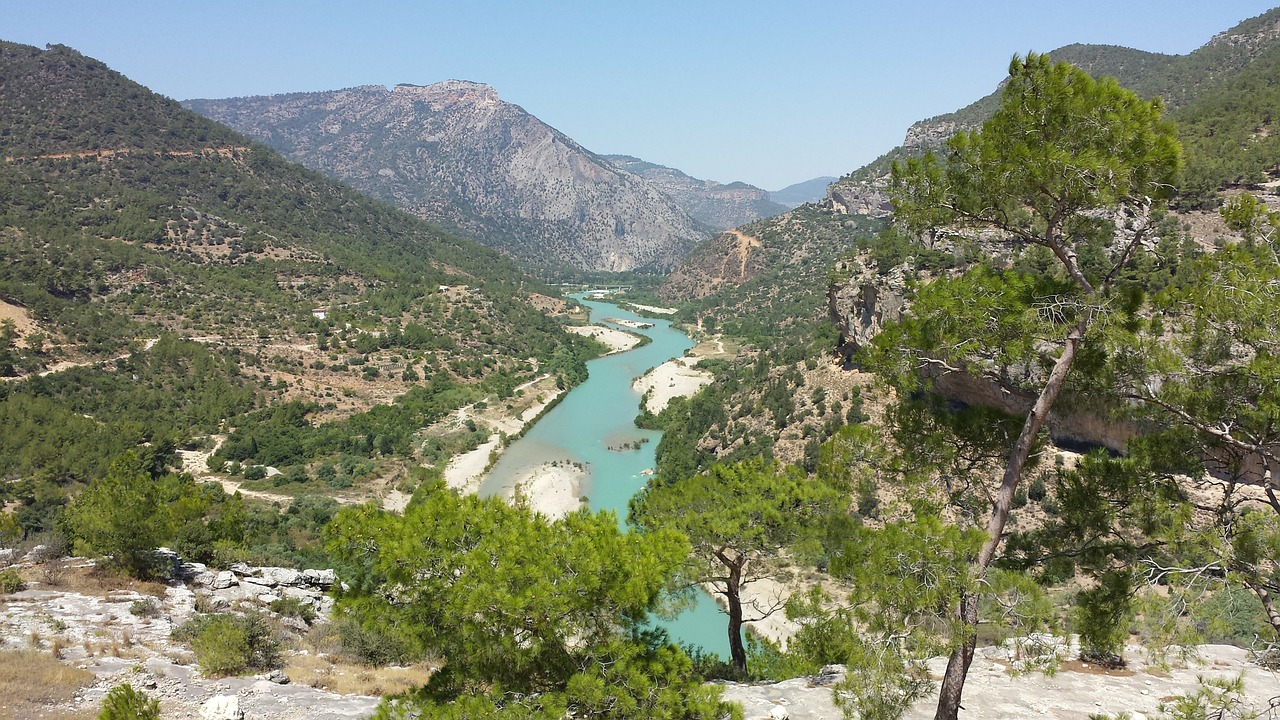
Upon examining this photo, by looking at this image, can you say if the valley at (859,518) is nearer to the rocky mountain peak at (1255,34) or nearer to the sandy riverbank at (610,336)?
the rocky mountain peak at (1255,34)

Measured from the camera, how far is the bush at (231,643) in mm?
10984

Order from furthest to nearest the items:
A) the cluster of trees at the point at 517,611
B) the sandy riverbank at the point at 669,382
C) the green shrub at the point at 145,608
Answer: the sandy riverbank at the point at 669,382 → the green shrub at the point at 145,608 → the cluster of trees at the point at 517,611

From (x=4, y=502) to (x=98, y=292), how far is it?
31.4 meters

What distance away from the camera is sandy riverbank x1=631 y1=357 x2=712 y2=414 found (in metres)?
56.3

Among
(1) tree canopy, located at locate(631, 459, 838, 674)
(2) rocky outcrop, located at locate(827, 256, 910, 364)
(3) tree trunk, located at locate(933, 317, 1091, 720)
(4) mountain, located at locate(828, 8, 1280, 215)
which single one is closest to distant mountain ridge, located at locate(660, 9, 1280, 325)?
(4) mountain, located at locate(828, 8, 1280, 215)

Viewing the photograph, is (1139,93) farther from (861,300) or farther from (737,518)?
(861,300)

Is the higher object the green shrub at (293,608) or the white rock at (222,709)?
the white rock at (222,709)

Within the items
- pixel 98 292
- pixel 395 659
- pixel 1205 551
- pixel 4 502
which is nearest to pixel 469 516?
pixel 1205 551

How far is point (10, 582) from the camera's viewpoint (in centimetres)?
1347

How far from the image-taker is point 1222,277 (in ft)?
19.7

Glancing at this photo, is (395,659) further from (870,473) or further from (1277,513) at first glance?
(1277,513)

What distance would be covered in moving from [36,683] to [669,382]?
53385 mm

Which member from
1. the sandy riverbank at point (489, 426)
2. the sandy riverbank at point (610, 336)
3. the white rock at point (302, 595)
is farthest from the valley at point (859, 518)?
the sandy riverbank at point (610, 336)

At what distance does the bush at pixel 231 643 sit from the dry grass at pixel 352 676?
53 centimetres
